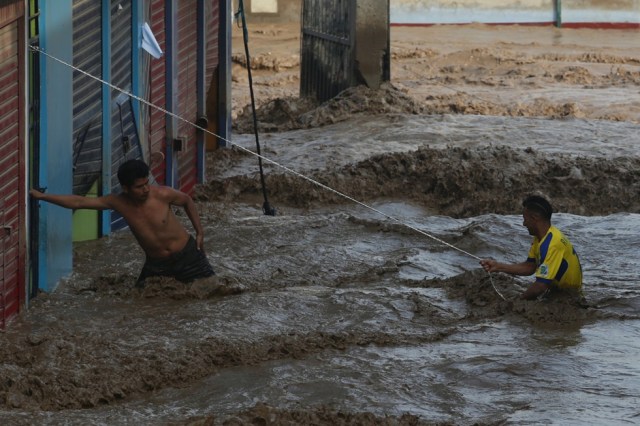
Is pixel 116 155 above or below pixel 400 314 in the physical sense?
above

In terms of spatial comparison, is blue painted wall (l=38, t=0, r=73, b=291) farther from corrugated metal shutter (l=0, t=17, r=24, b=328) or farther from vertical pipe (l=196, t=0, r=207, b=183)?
vertical pipe (l=196, t=0, r=207, b=183)

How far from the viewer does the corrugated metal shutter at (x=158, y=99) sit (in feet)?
40.7

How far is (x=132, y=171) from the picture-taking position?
8945 millimetres

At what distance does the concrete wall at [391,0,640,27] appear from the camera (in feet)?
95.1

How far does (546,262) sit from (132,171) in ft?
9.24

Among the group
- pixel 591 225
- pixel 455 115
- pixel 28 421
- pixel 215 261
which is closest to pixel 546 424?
pixel 28 421

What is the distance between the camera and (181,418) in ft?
22.2

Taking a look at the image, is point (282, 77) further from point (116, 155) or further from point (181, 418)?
point (181, 418)

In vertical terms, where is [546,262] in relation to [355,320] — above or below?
above

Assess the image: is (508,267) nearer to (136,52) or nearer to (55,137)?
(55,137)

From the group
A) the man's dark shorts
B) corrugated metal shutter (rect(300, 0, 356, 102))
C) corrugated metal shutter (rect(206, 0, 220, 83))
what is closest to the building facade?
corrugated metal shutter (rect(206, 0, 220, 83))

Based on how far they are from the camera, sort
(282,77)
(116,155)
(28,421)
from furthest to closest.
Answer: (282,77)
(116,155)
(28,421)

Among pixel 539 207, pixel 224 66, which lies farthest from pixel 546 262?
pixel 224 66

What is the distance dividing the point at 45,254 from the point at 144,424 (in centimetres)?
289
